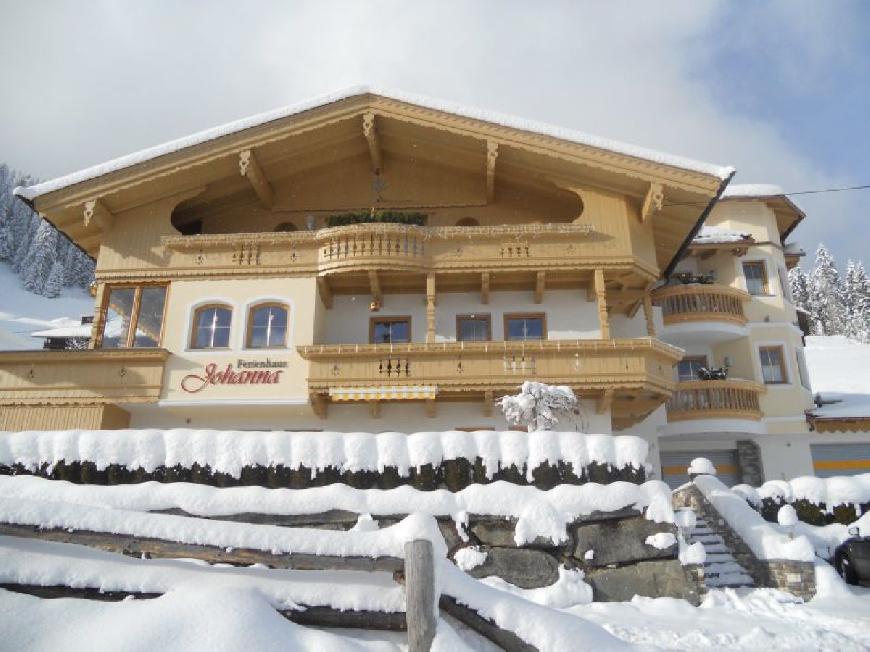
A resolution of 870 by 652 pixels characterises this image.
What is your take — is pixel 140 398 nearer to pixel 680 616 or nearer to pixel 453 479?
pixel 453 479

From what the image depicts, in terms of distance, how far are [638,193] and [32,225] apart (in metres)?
101

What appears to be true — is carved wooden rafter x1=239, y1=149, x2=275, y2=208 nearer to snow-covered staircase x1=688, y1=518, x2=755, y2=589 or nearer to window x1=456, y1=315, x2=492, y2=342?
window x1=456, y1=315, x2=492, y2=342

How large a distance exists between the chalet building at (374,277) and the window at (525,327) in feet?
0.19

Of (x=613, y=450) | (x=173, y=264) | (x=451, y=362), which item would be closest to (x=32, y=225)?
(x=173, y=264)

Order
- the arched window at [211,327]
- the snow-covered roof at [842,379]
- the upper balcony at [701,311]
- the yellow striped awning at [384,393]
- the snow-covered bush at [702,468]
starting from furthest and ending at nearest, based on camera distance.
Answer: the snow-covered roof at [842,379] < the upper balcony at [701,311] < the arched window at [211,327] < the yellow striped awning at [384,393] < the snow-covered bush at [702,468]

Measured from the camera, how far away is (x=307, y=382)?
18.0 m

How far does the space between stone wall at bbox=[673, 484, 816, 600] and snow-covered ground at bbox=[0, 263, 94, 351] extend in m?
69.5

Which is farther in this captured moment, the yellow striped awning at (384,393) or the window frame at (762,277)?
the window frame at (762,277)

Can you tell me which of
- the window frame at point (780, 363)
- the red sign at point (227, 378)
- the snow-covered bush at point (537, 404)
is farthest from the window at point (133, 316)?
the window frame at point (780, 363)

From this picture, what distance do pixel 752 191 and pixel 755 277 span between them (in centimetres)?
322

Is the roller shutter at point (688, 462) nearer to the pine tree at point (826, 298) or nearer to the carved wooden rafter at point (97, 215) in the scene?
the carved wooden rafter at point (97, 215)

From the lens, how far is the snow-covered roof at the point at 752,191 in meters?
25.1

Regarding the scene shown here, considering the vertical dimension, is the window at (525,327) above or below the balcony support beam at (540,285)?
below

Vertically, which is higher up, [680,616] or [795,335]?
[795,335]
